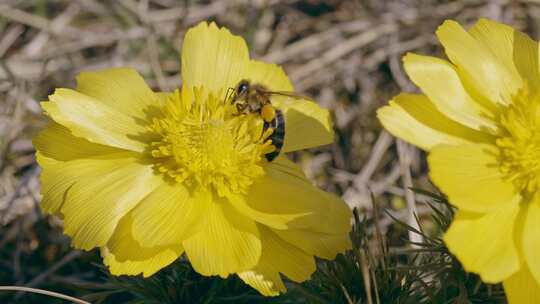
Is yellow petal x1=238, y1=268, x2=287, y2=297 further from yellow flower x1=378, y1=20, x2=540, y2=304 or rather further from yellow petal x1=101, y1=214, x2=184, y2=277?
yellow flower x1=378, y1=20, x2=540, y2=304

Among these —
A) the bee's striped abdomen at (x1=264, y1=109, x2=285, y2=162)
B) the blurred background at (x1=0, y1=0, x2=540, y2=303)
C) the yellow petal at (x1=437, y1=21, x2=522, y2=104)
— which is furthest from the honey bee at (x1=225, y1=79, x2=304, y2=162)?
the blurred background at (x1=0, y1=0, x2=540, y2=303)

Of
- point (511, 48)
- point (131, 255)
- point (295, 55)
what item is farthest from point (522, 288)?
point (295, 55)

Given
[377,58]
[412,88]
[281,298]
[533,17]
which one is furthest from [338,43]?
[281,298]

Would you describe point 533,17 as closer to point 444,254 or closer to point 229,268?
point 444,254

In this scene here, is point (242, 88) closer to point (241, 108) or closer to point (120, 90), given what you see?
point (241, 108)

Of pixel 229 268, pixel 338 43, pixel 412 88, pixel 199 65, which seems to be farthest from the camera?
pixel 338 43

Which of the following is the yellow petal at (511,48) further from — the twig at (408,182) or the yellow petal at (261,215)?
the twig at (408,182)
